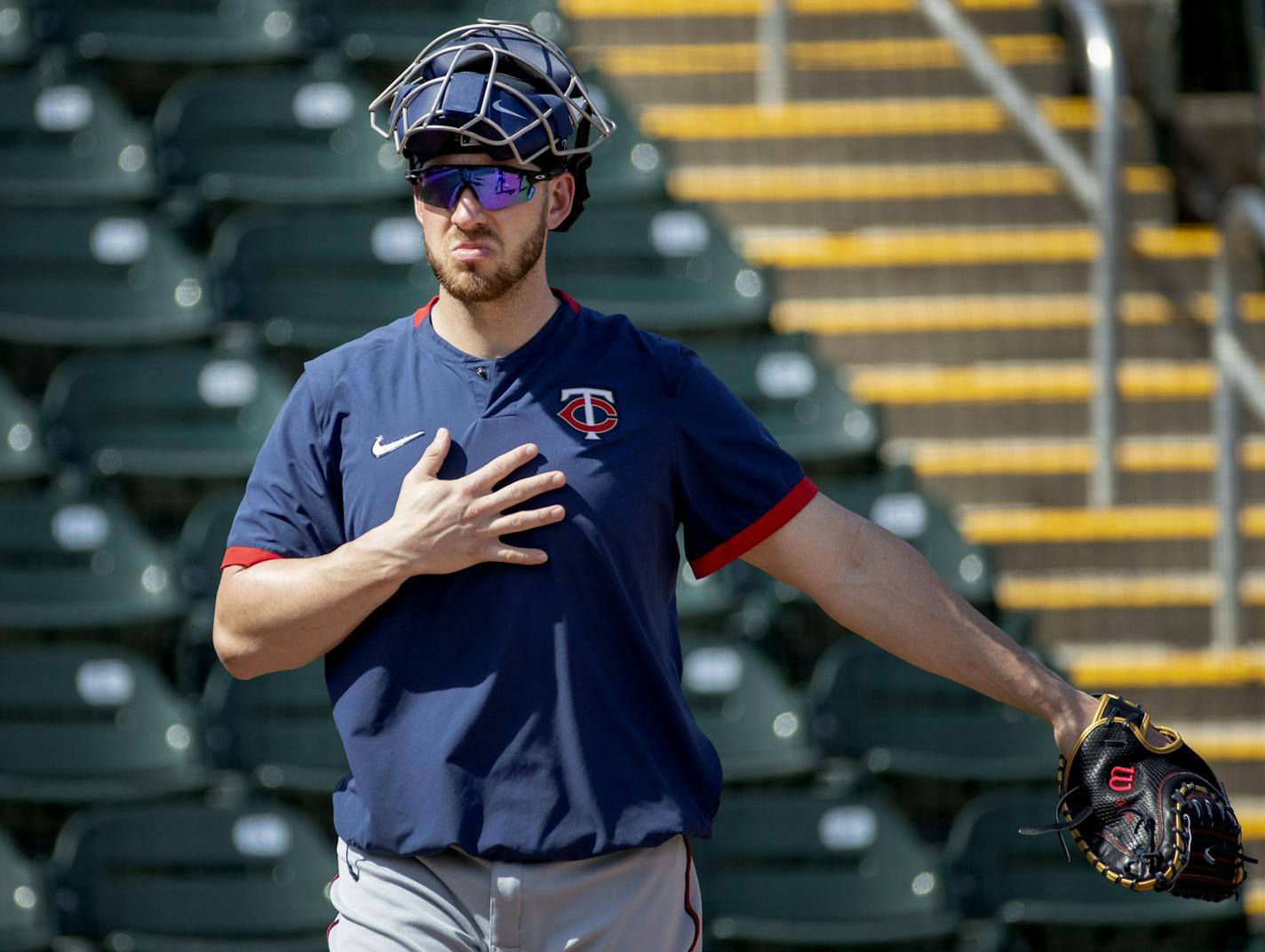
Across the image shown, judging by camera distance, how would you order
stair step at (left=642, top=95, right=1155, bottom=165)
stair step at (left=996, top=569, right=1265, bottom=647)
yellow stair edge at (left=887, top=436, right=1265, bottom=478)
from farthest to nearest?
1. stair step at (left=642, top=95, right=1155, bottom=165)
2. yellow stair edge at (left=887, top=436, right=1265, bottom=478)
3. stair step at (left=996, top=569, right=1265, bottom=647)

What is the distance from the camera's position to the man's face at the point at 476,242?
1935 mm

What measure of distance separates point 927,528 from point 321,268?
1857 millimetres

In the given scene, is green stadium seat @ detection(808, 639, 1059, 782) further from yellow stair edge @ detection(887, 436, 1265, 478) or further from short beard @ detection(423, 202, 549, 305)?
short beard @ detection(423, 202, 549, 305)

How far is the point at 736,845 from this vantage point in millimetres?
3877

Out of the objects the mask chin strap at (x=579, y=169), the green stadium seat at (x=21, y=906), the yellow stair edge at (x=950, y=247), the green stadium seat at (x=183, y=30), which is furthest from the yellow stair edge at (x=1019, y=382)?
the mask chin strap at (x=579, y=169)

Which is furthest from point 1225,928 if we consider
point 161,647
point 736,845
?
point 161,647

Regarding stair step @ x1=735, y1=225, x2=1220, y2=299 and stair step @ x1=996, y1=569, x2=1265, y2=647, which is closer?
stair step @ x1=996, y1=569, x2=1265, y2=647

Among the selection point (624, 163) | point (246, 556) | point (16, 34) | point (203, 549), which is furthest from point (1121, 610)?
point (16, 34)

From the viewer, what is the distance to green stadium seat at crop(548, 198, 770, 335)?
4883mm

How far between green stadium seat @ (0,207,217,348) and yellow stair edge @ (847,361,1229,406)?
1915 millimetres

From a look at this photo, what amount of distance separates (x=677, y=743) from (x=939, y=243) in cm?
344

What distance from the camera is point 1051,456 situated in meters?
4.74

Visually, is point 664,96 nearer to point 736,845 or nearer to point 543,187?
point 736,845

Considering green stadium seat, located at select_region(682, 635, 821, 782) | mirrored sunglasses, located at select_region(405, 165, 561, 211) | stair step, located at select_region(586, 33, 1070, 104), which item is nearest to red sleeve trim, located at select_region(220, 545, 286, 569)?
mirrored sunglasses, located at select_region(405, 165, 561, 211)
